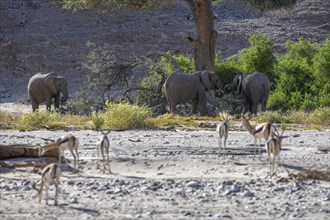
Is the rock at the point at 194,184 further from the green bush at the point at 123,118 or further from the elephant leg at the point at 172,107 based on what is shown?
the elephant leg at the point at 172,107

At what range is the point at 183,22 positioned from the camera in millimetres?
53188

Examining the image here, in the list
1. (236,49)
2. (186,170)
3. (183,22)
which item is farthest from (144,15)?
(186,170)

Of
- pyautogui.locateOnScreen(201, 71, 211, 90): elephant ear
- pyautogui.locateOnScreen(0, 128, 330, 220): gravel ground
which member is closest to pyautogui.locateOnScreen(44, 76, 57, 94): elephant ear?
pyautogui.locateOnScreen(201, 71, 211, 90): elephant ear

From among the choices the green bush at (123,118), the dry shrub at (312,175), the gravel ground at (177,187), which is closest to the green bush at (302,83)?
the green bush at (123,118)

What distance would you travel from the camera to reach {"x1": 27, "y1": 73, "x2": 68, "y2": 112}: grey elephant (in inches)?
1442

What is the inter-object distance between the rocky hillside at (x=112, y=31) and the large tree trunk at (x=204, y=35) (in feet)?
40.2

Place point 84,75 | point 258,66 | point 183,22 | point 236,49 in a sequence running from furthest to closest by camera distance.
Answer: point 183,22 < point 236,49 < point 84,75 < point 258,66

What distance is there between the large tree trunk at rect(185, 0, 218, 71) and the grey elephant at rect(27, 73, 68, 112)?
4.96 meters

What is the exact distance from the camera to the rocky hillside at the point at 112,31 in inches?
1921

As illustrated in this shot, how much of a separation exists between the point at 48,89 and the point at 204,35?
6.05m

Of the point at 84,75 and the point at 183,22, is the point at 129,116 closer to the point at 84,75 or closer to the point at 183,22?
the point at 84,75

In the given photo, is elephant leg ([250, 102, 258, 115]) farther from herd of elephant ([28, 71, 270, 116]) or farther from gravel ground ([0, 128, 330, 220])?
gravel ground ([0, 128, 330, 220])

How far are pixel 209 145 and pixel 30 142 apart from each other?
3436 millimetres

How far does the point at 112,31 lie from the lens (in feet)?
170
